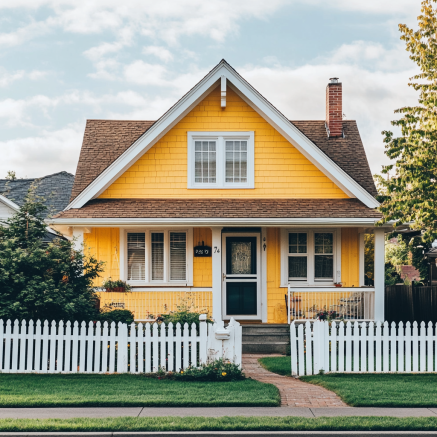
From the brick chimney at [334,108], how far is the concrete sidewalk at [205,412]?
36.9 feet

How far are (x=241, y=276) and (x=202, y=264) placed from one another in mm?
1143

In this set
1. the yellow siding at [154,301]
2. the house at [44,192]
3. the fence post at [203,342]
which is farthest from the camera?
the house at [44,192]

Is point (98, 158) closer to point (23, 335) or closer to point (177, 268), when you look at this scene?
point (177, 268)

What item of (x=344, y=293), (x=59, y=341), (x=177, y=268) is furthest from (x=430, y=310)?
(x=59, y=341)

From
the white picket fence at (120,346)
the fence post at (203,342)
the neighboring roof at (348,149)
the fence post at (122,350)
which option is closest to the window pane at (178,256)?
the neighboring roof at (348,149)

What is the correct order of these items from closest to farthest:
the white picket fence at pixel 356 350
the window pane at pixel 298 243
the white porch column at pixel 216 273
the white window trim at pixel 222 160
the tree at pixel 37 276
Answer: the white picket fence at pixel 356 350
the tree at pixel 37 276
the white porch column at pixel 216 273
the white window trim at pixel 222 160
the window pane at pixel 298 243

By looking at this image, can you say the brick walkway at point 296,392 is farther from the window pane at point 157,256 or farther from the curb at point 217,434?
the window pane at point 157,256

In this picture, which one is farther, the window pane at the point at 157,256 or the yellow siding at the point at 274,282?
the window pane at the point at 157,256

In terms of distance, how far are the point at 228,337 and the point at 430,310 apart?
7.81 metres

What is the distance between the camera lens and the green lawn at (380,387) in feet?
27.0

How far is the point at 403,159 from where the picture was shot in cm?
1359

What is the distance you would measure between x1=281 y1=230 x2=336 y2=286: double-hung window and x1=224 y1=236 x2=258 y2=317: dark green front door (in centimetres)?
89

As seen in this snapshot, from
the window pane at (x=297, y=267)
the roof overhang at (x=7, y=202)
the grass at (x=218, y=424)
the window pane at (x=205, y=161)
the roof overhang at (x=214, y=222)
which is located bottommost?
the grass at (x=218, y=424)

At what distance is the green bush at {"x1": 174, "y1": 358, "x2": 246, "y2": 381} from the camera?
32.4 ft
